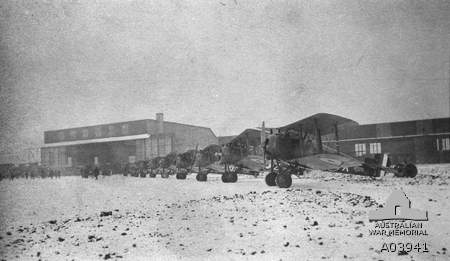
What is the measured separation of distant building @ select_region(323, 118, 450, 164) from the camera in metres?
16.5

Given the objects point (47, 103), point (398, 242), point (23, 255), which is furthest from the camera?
point (47, 103)

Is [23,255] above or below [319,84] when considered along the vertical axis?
below

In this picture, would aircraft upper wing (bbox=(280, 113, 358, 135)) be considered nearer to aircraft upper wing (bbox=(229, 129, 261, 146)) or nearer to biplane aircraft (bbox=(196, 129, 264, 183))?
aircraft upper wing (bbox=(229, 129, 261, 146))

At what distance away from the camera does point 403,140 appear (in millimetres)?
19672

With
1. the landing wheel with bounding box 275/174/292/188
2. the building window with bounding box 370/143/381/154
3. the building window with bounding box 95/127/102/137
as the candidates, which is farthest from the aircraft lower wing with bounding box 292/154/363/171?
the building window with bounding box 370/143/381/154

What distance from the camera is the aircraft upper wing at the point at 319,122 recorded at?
283 inches

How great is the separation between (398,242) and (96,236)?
3648 mm

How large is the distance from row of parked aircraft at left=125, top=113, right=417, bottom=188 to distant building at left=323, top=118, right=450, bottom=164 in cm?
670

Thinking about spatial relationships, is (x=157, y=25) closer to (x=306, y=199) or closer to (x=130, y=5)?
(x=130, y=5)

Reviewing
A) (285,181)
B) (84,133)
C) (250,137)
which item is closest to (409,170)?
(285,181)

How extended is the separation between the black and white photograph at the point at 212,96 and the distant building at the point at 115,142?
20 centimetres

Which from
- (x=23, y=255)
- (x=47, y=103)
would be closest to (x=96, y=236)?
(x=23, y=255)

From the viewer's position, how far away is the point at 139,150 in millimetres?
15453

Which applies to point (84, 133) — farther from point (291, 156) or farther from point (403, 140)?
point (403, 140)
